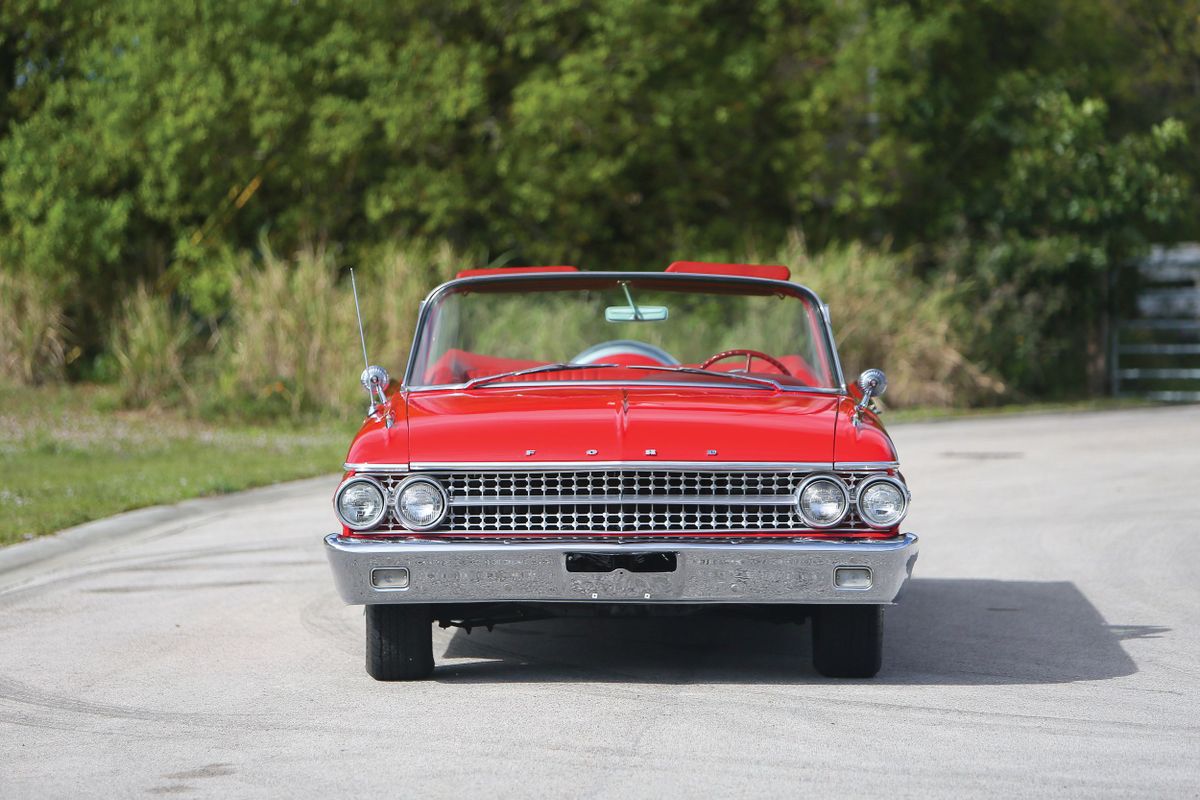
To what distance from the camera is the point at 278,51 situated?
27656mm

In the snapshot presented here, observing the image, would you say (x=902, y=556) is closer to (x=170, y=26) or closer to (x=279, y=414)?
(x=279, y=414)

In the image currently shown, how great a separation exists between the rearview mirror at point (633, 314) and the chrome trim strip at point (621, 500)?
1.44 m

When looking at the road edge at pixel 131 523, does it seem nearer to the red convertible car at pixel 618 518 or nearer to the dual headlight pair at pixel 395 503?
the dual headlight pair at pixel 395 503

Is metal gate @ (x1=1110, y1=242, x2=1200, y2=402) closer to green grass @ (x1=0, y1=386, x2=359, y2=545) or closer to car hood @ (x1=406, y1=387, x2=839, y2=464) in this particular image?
green grass @ (x1=0, y1=386, x2=359, y2=545)

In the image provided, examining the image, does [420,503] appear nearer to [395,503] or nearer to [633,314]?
[395,503]

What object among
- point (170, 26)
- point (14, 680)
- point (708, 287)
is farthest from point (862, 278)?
point (14, 680)

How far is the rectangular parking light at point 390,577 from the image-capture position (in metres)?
5.97

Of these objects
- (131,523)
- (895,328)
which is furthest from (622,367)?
(895,328)

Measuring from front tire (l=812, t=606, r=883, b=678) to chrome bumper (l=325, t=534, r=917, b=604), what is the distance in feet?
1.33

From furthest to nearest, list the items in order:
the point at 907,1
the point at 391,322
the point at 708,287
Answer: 1. the point at 907,1
2. the point at 391,322
3. the point at 708,287

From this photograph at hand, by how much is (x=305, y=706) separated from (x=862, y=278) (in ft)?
70.0

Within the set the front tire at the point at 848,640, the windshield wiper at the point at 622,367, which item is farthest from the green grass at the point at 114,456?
the front tire at the point at 848,640

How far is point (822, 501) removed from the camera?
6074 millimetres

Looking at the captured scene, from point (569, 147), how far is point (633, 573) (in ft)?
77.8
